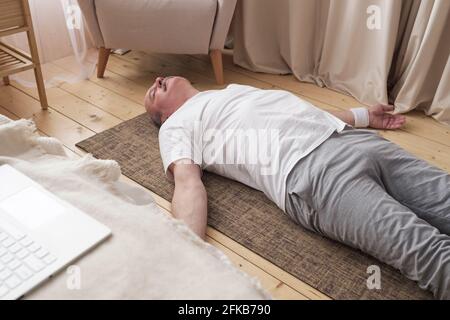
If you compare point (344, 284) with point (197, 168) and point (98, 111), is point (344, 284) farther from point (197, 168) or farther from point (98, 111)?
point (98, 111)

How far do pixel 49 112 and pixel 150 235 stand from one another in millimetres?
1591

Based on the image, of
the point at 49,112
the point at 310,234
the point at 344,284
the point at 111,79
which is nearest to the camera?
the point at 344,284

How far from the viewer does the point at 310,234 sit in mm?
1422

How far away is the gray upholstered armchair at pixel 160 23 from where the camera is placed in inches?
83.4

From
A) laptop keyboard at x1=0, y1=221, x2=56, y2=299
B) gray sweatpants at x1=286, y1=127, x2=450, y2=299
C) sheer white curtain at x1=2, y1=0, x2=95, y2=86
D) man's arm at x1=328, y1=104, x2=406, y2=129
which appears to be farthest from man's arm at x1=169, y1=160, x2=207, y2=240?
sheer white curtain at x1=2, y1=0, x2=95, y2=86

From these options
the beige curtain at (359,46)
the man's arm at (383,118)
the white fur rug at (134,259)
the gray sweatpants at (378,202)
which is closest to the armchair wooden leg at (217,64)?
the beige curtain at (359,46)

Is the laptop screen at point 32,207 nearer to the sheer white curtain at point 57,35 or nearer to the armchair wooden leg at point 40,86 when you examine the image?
the armchair wooden leg at point 40,86

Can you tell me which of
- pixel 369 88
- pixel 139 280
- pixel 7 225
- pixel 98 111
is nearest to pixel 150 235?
pixel 139 280

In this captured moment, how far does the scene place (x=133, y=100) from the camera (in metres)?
2.23

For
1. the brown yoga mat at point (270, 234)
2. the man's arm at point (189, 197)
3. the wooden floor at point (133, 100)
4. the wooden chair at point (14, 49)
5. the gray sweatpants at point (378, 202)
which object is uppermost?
the wooden chair at point (14, 49)

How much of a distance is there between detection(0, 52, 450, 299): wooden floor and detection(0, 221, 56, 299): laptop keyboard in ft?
2.49

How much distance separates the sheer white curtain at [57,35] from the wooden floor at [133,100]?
6cm

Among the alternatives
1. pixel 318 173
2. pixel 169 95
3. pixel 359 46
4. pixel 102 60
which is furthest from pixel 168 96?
pixel 359 46
